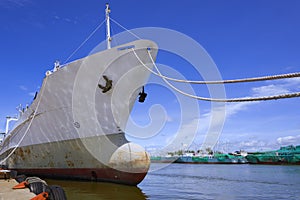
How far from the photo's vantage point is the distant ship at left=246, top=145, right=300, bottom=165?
45.6 metres

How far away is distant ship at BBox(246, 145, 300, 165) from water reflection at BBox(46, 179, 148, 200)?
1705 inches

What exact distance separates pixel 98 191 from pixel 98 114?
2.98 metres

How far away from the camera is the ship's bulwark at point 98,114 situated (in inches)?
408

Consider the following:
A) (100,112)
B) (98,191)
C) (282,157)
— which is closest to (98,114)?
(100,112)

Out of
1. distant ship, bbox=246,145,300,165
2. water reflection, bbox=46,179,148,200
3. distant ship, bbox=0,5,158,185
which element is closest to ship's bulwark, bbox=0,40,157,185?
distant ship, bbox=0,5,158,185

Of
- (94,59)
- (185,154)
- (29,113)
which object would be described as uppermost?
(94,59)

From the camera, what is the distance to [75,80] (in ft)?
35.3

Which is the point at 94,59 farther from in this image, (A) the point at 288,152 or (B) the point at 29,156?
(A) the point at 288,152

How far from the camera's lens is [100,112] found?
10656 millimetres

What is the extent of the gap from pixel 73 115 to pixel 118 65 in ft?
9.30

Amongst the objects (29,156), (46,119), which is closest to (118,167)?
(46,119)

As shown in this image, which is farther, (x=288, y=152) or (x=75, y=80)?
(x=288, y=152)

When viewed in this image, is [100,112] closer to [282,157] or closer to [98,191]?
[98,191]

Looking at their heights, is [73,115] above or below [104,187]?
above
